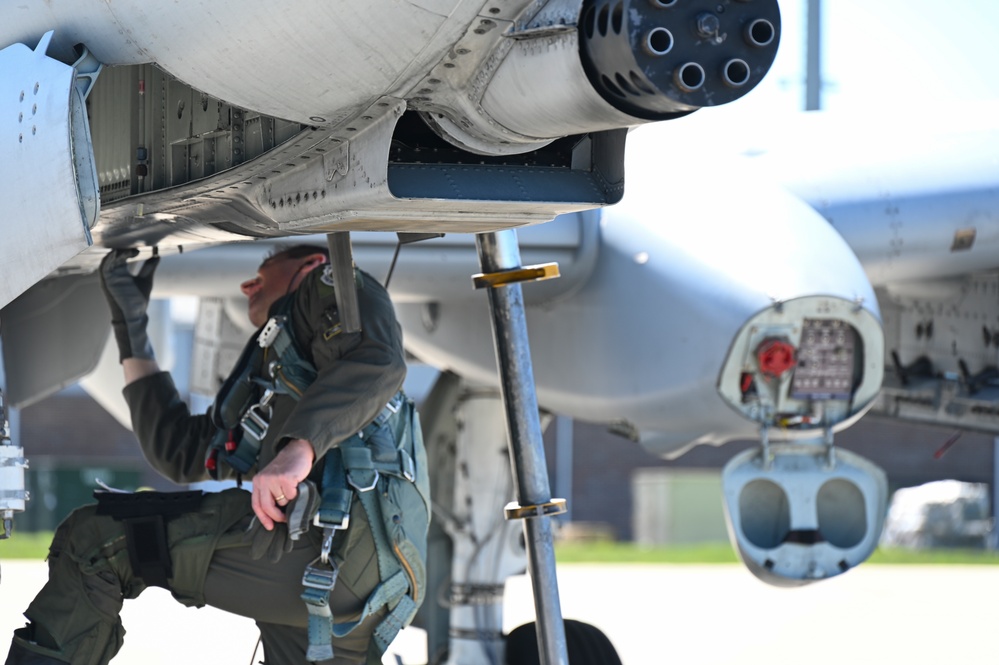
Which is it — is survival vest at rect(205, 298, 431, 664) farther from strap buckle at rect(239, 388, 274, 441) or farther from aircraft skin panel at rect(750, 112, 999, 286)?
aircraft skin panel at rect(750, 112, 999, 286)

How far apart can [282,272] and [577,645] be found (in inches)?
85.2

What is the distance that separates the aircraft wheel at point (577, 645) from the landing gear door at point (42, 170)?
334 centimetres

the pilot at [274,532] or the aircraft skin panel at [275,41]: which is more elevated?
the aircraft skin panel at [275,41]

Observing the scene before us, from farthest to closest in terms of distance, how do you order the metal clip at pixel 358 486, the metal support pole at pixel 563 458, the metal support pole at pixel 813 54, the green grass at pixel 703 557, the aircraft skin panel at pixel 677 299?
the metal support pole at pixel 563 458 → the green grass at pixel 703 557 → the metal support pole at pixel 813 54 → the aircraft skin panel at pixel 677 299 → the metal clip at pixel 358 486

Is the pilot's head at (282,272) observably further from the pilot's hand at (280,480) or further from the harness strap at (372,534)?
the pilot's hand at (280,480)

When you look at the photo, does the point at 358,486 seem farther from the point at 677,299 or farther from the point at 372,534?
the point at 677,299

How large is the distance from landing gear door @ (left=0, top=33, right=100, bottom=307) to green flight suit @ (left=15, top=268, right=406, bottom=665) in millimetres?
1142

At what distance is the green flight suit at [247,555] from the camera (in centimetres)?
436

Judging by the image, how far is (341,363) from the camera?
431 centimetres

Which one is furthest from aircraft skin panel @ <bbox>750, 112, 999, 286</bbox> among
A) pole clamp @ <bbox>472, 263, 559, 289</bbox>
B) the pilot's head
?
the pilot's head

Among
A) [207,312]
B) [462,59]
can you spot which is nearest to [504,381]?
[462,59]

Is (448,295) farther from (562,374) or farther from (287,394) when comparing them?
(287,394)

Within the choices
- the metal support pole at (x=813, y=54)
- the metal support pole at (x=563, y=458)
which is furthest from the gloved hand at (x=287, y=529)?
the metal support pole at (x=563, y=458)

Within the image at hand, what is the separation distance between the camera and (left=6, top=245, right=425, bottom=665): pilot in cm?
423
